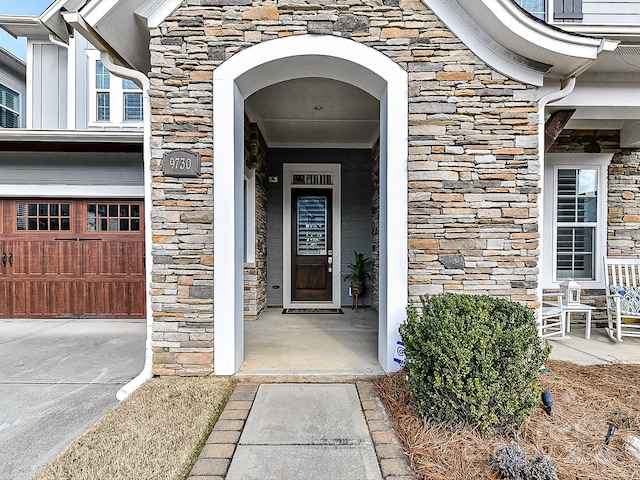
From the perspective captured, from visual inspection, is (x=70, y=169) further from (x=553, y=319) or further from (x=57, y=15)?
(x=553, y=319)

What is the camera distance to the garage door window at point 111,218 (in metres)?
5.56

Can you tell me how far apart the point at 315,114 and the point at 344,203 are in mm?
1819

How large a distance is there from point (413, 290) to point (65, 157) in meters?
5.53

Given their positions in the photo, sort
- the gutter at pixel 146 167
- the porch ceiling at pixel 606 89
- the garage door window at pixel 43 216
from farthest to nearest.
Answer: the garage door window at pixel 43 216 → the porch ceiling at pixel 606 89 → the gutter at pixel 146 167

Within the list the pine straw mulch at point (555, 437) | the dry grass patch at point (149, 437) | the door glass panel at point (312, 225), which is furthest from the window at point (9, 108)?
the pine straw mulch at point (555, 437)

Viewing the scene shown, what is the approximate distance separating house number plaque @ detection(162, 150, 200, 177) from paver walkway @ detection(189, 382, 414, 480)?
1770 mm

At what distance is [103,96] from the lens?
6.09m

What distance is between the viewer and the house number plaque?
9.53 ft

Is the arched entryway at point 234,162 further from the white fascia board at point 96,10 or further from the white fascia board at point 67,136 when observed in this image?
the white fascia board at point 67,136

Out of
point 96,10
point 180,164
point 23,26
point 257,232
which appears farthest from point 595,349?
point 23,26

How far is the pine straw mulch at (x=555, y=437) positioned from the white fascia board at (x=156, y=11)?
345 centimetres

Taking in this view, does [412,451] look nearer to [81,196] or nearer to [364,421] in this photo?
[364,421]

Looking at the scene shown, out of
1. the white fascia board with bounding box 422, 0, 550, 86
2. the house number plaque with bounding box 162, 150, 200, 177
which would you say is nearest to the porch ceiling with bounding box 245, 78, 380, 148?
the white fascia board with bounding box 422, 0, 550, 86

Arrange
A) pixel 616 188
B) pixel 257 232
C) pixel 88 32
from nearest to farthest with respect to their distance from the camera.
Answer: pixel 88 32 → pixel 616 188 → pixel 257 232
